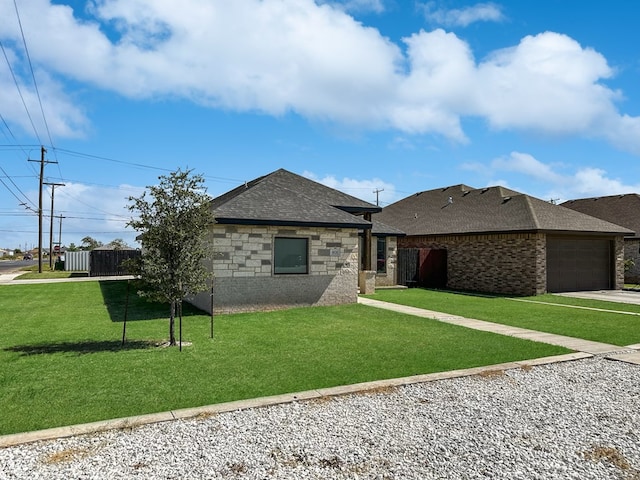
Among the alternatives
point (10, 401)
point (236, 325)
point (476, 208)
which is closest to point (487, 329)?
point (236, 325)

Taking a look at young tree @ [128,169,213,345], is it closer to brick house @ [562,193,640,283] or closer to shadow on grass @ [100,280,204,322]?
shadow on grass @ [100,280,204,322]

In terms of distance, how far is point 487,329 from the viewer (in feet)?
36.2

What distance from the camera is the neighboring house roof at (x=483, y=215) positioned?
2080cm

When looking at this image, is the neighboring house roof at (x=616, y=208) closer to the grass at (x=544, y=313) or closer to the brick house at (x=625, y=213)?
the brick house at (x=625, y=213)

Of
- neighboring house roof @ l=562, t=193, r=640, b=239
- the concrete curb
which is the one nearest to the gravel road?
the concrete curb

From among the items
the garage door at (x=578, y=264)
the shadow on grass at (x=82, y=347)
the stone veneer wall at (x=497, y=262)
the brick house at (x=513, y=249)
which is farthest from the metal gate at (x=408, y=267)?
the shadow on grass at (x=82, y=347)

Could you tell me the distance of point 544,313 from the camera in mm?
14008

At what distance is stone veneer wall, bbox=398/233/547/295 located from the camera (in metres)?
19.7

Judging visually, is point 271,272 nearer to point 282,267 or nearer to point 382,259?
point 282,267

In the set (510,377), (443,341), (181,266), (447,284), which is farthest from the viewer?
(447,284)

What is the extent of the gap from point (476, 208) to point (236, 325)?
59.7 feet

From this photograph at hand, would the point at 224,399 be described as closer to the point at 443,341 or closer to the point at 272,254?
the point at 443,341

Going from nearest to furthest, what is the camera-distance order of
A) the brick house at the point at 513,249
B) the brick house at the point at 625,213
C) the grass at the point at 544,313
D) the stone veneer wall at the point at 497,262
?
the grass at the point at 544,313 < the stone veneer wall at the point at 497,262 < the brick house at the point at 513,249 < the brick house at the point at 625,213

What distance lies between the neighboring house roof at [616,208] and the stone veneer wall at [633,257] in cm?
67
